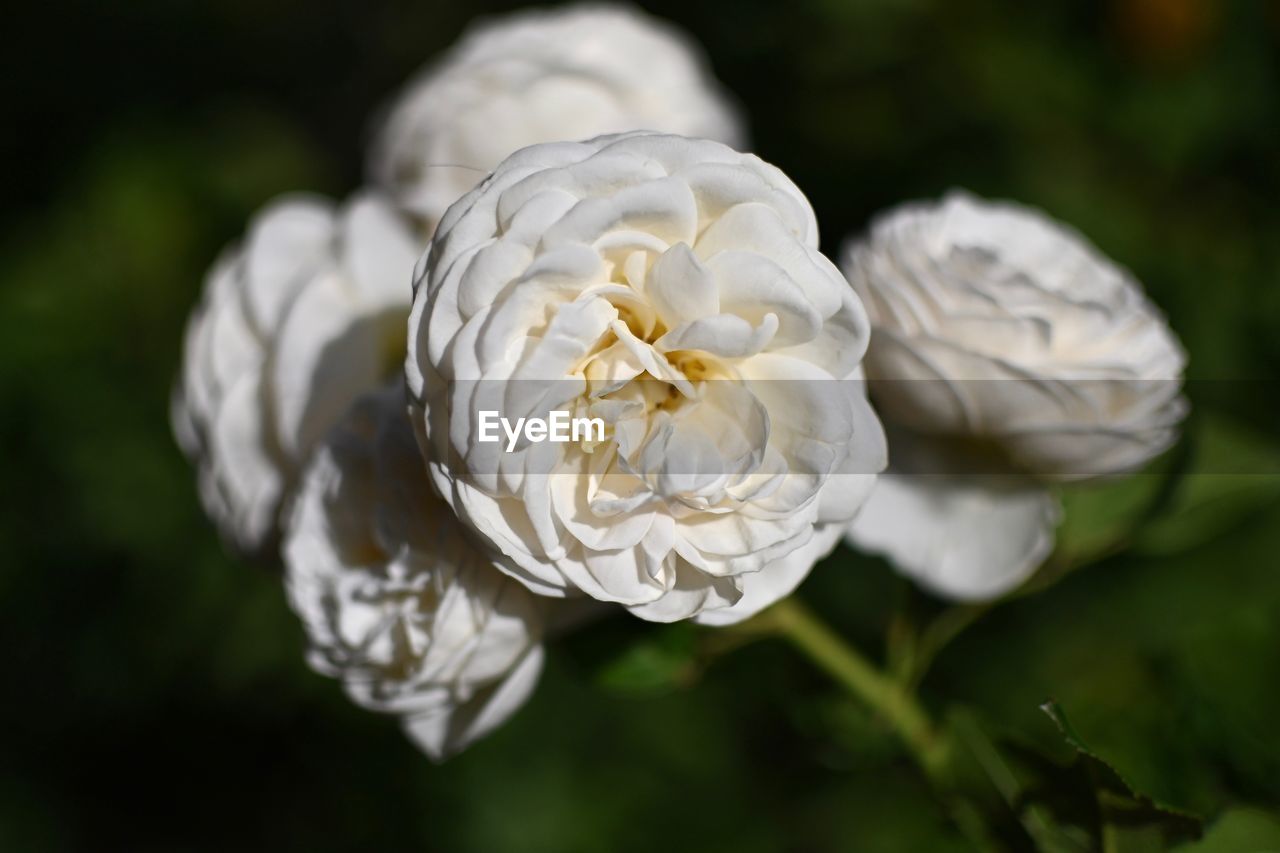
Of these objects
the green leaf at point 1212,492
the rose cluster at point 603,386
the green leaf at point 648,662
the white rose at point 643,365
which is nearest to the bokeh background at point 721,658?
the green leaf at point 1212,492

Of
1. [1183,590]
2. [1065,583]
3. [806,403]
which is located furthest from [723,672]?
[806,403]

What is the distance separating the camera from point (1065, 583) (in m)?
1.41

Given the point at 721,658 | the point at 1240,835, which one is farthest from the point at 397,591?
the point at 721,658

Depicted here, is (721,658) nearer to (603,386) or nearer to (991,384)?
(991,384)

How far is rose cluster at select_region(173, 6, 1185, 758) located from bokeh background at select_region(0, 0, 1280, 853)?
17.8 inches

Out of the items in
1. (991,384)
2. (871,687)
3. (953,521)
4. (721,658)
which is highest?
(991,384)

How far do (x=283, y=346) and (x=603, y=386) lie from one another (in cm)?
31

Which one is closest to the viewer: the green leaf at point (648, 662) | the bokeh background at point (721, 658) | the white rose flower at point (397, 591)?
the white rose flower at point (397, 591)

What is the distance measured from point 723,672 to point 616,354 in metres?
1.00

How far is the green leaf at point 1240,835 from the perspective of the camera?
2.04 feet

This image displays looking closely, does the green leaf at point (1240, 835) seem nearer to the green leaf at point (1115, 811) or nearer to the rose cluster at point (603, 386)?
the green leaf at point (1115, 811)

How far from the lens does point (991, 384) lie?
0.67 meters

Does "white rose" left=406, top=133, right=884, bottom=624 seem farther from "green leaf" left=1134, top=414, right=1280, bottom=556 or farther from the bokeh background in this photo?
the bokeh background

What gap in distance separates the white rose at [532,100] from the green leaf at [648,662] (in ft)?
1.21
